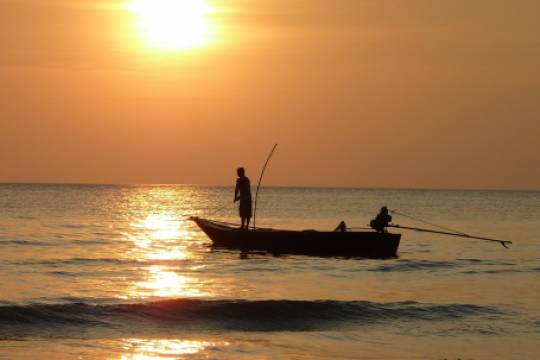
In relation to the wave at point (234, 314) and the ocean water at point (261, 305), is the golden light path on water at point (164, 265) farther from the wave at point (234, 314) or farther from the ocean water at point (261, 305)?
the wave at point (234, 314)

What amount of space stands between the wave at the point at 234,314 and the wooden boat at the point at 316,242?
28.4ft

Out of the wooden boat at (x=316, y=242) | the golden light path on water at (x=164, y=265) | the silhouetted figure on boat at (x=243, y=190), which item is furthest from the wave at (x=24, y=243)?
the silhouetted figure on boat at (x=243, y=190)

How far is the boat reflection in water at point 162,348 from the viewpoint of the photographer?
1487cm

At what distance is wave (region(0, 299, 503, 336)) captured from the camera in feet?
59.1

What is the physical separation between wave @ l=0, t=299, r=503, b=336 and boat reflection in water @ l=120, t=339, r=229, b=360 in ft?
5.28

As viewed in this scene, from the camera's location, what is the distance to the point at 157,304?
19438mm

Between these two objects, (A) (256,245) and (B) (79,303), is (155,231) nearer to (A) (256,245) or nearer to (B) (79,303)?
(A) (256,245)

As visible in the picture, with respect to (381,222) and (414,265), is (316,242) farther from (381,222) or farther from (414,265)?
(414,265)

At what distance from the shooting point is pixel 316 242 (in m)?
29.4

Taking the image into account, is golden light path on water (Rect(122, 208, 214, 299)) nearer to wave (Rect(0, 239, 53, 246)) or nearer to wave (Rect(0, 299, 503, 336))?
wave (Rect(0, 299, 503, 336))

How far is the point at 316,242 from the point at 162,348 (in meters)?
14.2

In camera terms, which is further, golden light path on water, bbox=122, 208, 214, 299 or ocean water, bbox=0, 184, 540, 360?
golden light path on water, bbox=122, 208, 214, 299

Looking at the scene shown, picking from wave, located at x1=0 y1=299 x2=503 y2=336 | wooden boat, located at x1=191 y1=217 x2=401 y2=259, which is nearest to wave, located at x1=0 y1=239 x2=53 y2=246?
wooden boat, located at x1=191 y1=217 x2=401 y2=259

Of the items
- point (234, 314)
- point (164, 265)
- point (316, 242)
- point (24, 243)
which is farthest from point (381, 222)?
point (24, 243)
